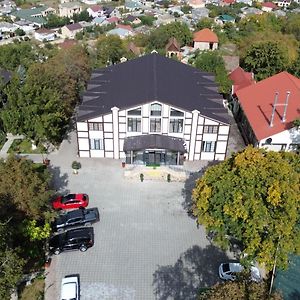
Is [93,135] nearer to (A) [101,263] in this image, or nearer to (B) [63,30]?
(A) [101,263]

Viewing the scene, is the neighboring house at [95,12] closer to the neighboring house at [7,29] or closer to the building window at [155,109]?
the neighboring house at [7,29]

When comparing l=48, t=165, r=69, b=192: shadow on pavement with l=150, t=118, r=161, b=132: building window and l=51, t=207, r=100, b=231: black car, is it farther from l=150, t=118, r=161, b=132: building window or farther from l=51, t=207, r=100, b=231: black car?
l=150, t=118, r=161, b=132: building window

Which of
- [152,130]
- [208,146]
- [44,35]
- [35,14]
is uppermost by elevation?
[152,130]

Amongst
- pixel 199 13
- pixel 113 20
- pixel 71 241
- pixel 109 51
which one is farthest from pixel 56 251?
pixel 199 13

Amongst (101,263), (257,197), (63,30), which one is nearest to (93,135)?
(101,263)

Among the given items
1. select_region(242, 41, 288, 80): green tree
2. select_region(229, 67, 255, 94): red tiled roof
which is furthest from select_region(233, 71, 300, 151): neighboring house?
select_region(242, 41, 288, 80): green tree

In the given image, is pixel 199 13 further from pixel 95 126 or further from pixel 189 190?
pixel 189 190
